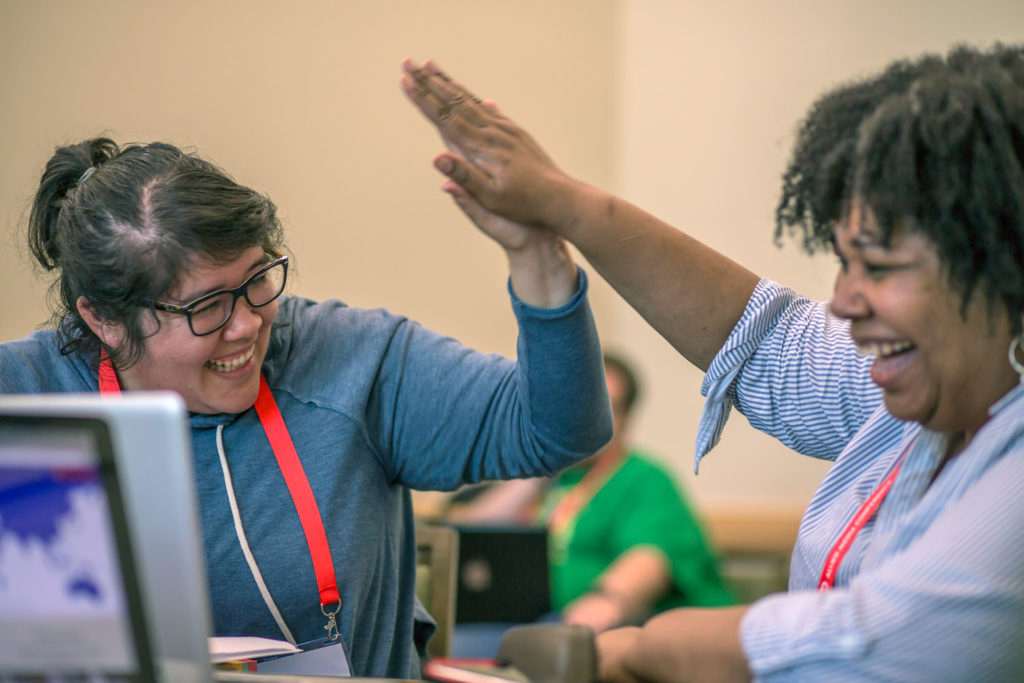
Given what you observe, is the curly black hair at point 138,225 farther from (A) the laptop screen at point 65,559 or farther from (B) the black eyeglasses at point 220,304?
(A) the laptop screen at point 65,559

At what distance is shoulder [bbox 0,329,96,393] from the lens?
1283mm

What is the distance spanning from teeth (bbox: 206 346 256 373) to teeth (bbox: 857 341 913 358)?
0.78 metres

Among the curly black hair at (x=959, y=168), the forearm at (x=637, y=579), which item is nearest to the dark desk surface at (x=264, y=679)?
the curly black hair at (x=959, y=168)

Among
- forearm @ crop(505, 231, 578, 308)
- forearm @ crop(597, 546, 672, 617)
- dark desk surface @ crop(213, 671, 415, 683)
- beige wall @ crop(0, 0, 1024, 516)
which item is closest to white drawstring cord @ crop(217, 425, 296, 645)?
dark desk surface @ crop(213, 671, 415, 683)

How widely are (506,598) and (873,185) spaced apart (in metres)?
1.62

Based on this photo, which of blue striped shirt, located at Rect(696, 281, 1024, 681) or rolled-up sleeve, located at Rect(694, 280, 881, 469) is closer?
blue striped shirt, located at Rect(696, 281, 1024, 681)

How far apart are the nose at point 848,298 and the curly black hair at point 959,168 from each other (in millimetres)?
63

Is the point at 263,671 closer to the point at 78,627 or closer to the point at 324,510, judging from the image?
the point at 324,510

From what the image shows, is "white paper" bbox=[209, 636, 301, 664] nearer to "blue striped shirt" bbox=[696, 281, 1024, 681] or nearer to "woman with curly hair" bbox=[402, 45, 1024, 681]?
A: "woman with curly hair" bbox=[402, 45, 1024, 681]

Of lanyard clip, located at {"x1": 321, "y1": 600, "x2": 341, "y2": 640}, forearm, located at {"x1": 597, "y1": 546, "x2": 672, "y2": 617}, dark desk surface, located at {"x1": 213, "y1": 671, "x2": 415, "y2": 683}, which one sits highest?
dark desk surface, located at {"x1": 213, "y1": 671, "x2": 415, "y2": 683}

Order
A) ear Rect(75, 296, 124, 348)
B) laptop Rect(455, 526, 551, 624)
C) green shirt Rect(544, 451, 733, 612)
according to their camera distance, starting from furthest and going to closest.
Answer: green shirt Rect(544, 451, 733, 612) < laptop Rect(455, 526, 551, 624) < ear Rect(75, 296, 124, 348)

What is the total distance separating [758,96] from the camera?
9.89 ft

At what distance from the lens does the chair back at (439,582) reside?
1.50 metres

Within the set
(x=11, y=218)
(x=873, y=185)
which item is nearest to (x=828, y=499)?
(x=873, y=185)
